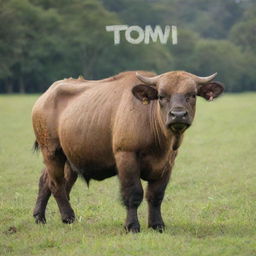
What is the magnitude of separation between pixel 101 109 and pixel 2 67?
73.2 metres

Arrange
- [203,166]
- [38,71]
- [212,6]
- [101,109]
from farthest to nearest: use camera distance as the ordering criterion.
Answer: [212,6], [38,71], [203,166], [101,109]

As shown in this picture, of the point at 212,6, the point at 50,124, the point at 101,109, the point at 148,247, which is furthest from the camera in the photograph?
the point at 212,6

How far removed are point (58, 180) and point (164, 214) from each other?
1801mm

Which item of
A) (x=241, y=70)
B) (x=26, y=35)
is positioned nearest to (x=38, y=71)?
(x=26, y=35)

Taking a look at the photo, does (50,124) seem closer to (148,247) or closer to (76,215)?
(76,215)

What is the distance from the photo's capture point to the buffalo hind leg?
9898mm

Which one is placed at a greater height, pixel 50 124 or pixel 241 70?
pixel 50 124

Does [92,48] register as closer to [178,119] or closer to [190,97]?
[190,97]

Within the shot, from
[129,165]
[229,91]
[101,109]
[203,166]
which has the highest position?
[101,109]

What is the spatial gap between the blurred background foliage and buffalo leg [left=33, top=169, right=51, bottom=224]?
7172cm

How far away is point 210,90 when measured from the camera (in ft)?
28.8

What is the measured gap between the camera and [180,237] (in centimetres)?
820

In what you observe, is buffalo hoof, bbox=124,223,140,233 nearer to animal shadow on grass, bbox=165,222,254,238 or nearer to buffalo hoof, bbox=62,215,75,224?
animal shadow on grass, bbox=165,222,254,238

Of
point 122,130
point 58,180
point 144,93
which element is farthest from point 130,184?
point 58,180
